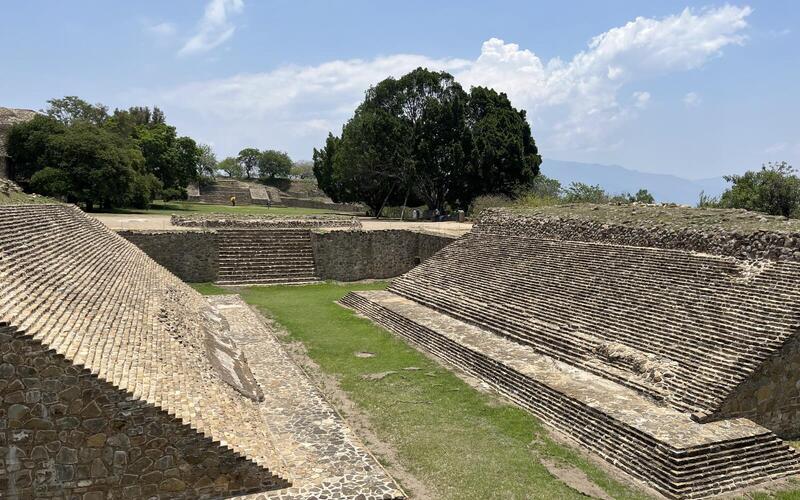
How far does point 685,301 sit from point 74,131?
31246mm

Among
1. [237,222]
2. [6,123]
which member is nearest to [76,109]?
[6,123]

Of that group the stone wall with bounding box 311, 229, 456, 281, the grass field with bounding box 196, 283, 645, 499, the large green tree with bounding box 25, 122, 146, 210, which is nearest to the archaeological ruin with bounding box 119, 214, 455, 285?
the stone wall with bounding box 311, 229, 456, 281

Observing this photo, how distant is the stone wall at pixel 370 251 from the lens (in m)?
23.8

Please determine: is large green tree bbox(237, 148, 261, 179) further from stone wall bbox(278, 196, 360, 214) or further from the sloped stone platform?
the sloped stone platform

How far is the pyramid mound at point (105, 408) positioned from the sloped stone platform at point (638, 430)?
4.37 m

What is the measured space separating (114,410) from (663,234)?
1108 centimetres

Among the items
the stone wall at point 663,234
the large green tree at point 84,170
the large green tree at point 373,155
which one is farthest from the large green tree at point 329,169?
the stone wall at point 663,234

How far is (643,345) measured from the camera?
9.95m

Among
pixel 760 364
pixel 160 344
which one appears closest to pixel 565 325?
pixel 760 364

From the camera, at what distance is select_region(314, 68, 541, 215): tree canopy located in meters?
33.0

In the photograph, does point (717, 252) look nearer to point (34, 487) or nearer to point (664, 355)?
point (664, 355)

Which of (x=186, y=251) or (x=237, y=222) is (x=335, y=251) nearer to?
(x=237, y=222)

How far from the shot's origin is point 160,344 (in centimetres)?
841

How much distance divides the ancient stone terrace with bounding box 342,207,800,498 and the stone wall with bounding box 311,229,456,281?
8.33 m
